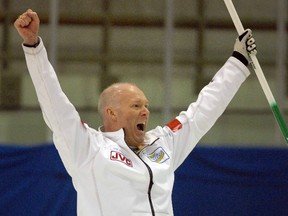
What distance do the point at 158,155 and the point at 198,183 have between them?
125cm

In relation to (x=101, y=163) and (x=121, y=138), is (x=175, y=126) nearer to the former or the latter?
(x=121, y=138)

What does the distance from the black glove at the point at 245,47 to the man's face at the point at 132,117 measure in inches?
24.7

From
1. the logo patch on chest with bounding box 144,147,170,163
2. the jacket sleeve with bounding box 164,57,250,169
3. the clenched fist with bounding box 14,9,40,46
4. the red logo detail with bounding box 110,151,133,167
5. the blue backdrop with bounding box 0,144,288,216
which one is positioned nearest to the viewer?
the clenched fist with bounding box 14,9,40,46

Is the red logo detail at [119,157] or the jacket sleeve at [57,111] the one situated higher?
the jacket sleeve at [57,111]

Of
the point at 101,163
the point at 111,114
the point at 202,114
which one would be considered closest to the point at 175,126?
the point at 202,114

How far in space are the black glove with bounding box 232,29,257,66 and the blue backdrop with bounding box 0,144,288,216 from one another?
110cm

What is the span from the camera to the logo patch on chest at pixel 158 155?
3316 mm

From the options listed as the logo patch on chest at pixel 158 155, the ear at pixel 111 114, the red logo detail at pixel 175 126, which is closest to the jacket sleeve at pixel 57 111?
the ear at pixel 111 114

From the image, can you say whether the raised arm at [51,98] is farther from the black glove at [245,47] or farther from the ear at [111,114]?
the black glove at [245,47]

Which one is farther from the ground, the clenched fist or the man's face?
the clenched fist

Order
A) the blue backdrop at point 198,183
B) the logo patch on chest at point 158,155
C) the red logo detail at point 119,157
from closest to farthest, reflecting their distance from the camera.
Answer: the red logo detail at point 119,157 < the logo patch on chest at point 158,155 < the blue backdrop at point 198,183

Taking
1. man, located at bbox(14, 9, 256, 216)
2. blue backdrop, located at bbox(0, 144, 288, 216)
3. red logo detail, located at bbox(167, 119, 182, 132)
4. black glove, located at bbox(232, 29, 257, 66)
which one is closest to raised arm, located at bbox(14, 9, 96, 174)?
man, located at bbox(14, 9, 256, 216)

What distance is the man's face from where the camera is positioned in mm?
3361

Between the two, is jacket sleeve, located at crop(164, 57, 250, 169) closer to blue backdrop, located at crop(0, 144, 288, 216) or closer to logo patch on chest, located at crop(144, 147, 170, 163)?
logo patch on chest, located at crop(144, 147, 170, 163)
